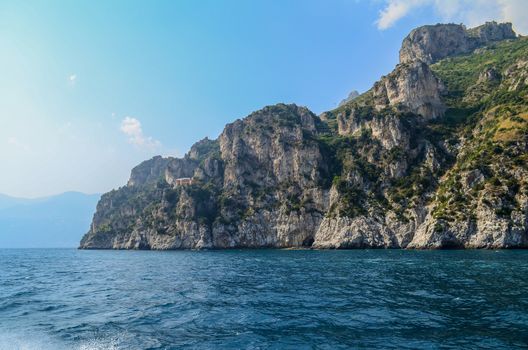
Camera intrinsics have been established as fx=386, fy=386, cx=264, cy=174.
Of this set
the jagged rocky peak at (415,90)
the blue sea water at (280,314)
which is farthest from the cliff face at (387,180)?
the blue sea water at (280,314)

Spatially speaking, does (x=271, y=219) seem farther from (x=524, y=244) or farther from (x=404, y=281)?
(x=404, y=281)

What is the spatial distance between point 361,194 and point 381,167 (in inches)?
621

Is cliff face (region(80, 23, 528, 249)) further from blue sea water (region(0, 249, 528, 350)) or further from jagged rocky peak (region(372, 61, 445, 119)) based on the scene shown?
blue sea water (region(0, 249, 528, 350))

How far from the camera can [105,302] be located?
34.3 metres

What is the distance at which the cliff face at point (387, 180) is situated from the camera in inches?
4126

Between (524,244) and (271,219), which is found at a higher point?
(271,219)

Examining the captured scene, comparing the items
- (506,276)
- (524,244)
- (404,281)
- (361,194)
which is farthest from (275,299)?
(361,194)

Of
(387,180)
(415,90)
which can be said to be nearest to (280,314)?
(387,180)

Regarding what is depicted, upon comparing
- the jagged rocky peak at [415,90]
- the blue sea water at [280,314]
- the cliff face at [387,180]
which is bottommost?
the blue sea water at [280,314]

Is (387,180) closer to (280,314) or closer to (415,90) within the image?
(415,90)

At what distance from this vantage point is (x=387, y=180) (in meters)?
142

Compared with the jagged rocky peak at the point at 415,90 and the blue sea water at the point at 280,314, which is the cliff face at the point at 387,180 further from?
the blue sea water at the point at 280,314

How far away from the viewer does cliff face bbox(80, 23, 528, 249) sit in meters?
105

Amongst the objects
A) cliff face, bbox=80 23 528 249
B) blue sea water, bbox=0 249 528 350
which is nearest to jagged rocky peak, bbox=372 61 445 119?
cliff face, bbox=80 23 528 249
